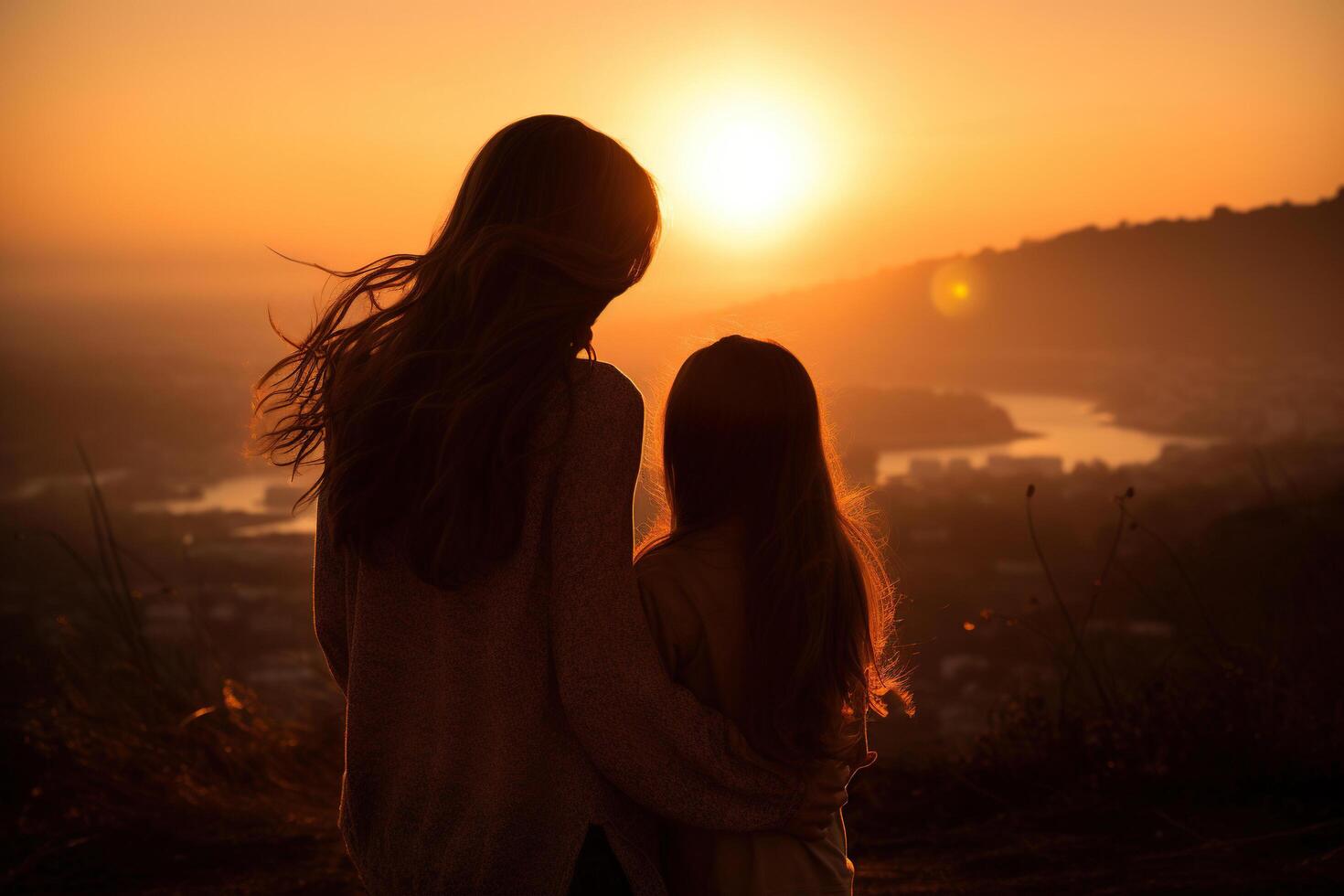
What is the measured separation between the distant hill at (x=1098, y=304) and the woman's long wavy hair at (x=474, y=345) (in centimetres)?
1398

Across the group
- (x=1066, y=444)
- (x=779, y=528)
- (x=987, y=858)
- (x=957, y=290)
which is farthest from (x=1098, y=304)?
(x=779, y=528)

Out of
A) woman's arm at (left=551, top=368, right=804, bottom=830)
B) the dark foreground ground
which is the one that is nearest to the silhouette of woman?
woman's arm at (left=551, top=368, right=804, bottom=830)

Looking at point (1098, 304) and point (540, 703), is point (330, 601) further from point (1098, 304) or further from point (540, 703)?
point (1098, 304)

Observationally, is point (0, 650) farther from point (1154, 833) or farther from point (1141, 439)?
point (1141, 439)

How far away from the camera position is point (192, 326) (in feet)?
41.0

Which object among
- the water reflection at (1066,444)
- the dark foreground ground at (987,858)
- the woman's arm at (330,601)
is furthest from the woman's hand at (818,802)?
the water reflection at (1066,444)

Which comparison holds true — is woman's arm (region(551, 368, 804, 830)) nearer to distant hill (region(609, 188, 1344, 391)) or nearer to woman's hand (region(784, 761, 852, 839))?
woman's hand (region(784, 761, 852, 839))

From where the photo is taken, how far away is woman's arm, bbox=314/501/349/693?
1681 millimetres

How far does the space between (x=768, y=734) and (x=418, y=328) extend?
814mm

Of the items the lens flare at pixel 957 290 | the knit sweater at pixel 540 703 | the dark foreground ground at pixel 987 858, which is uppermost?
the lens flare at pixel 957 290

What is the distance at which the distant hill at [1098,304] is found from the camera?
18359mm

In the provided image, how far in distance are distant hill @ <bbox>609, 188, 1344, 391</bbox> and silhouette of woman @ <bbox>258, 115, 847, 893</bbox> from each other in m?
14.0

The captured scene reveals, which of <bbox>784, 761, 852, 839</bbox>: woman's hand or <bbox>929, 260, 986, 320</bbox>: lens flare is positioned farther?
<bbox>929, 260, 986, 320</bbox>: lens flare

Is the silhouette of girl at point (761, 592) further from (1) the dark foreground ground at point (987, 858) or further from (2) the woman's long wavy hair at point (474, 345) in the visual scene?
(1) the dark foreground ground at point (987, 858)
